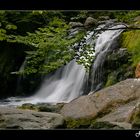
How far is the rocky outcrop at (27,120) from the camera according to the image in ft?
17.9

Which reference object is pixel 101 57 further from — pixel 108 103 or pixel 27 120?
pixel 27 120

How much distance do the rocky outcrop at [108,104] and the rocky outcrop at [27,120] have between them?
653 mm

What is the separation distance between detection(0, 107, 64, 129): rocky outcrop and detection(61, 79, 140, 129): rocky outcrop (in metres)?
0.65

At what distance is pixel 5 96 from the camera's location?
14672 mm

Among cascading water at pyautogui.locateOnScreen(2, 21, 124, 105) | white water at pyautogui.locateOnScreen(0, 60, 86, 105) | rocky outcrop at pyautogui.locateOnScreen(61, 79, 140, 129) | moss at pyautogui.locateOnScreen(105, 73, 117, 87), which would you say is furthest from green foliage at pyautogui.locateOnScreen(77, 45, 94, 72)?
white water at pyautogui.locateOnScreen(0, 60, 86, 105)

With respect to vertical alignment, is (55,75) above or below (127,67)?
below

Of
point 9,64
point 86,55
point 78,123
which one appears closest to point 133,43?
point 78,123

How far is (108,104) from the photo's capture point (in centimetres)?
677

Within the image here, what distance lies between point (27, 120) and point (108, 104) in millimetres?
1739
